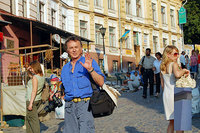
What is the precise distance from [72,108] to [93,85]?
0.41m

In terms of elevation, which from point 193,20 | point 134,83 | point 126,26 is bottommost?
point 134,83

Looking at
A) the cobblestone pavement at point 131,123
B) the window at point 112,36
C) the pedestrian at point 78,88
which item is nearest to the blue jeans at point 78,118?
the pedestrian at point 78,88

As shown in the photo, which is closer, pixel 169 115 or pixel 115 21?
pixel 169 115

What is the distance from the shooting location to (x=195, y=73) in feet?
64.3

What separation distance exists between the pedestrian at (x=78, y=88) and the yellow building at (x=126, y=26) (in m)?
23.0

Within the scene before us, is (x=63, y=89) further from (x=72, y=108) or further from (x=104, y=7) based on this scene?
(x=104, y=7)

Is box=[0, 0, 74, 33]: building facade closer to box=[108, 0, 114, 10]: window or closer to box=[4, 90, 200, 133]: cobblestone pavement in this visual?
box=[108, 0, 114, 10]: window

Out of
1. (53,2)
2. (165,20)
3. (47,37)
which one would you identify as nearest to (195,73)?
(47,37)

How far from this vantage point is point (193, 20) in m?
43.8

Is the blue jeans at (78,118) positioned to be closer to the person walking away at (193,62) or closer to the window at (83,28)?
the person walking away at (193,62)

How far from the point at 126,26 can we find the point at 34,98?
26.9 m

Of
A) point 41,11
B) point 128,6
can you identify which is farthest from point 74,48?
point 128,6

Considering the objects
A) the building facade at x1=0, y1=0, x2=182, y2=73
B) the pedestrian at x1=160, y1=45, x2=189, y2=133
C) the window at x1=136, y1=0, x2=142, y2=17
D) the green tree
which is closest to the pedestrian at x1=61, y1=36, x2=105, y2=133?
the pedestrian at x1=160, y1=45, x2=189, y2=133

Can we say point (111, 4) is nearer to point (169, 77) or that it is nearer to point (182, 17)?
point (182, 17)
